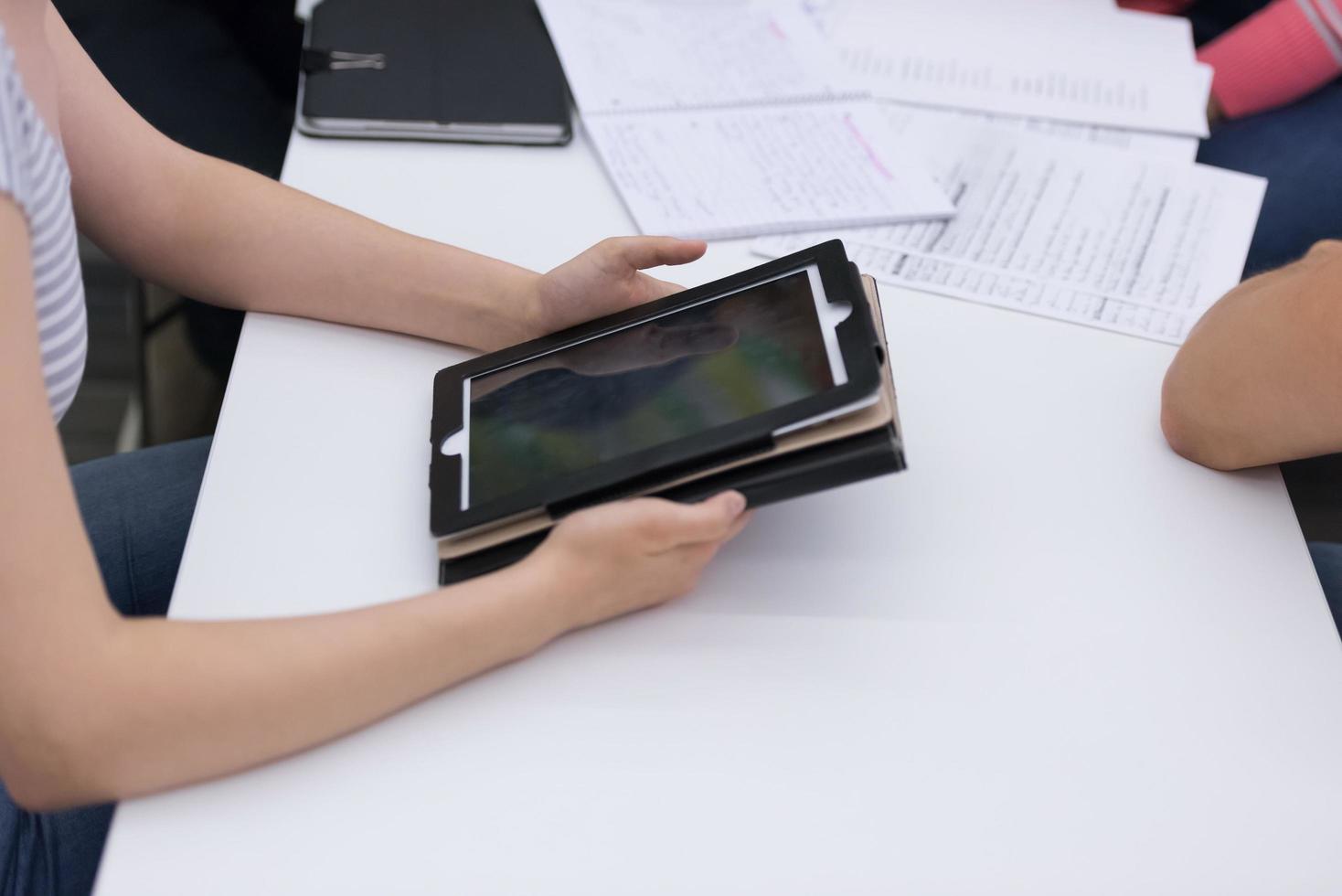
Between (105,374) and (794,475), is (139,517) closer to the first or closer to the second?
(794,475)

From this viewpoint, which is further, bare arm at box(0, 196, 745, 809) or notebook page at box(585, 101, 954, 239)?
notebook page at box(585, 101, 954, 239)

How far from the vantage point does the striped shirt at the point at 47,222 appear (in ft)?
1.80

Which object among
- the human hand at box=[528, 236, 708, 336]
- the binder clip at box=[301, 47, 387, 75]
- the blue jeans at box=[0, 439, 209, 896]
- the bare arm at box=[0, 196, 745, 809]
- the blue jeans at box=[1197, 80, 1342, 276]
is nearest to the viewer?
the bare arm at box=[0, 196, 745, 809]

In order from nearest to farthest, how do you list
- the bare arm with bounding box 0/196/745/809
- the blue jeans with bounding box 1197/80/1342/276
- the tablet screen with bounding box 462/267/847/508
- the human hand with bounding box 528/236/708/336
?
1. the bare arm with bounding box 0/196/745/809
2. the tablet screen with bounding box 462/267/847/508
3. the human hand with bounding box 528/236/708/336
4. the blue jeans with bounding box 1197/80/1342/276

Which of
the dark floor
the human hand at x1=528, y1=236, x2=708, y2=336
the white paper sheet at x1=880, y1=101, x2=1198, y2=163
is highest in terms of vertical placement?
the human hand at x1=528, y1=236, x2=708, y2=336

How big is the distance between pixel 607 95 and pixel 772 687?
591mm

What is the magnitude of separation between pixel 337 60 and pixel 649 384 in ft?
1.69

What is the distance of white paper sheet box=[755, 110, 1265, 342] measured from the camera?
0.86 metres

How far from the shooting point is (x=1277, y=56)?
1.14 m

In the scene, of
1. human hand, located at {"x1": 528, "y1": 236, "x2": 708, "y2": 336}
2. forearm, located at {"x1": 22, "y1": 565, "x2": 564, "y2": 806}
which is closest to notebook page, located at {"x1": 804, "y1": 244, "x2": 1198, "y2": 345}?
human hand, located at {"x1": 528, "y1": 236, "x2": 708, "y2": 336}

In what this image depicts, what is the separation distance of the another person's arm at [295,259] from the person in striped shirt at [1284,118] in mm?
680

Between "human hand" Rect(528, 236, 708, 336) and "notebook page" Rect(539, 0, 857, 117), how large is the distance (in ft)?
0.95

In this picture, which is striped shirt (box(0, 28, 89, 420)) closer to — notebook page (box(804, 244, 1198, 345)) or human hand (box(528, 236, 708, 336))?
human hand (box(528, 236, 708, 336))

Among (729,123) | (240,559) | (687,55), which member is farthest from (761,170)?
(240,559)
